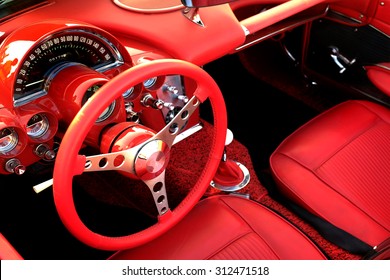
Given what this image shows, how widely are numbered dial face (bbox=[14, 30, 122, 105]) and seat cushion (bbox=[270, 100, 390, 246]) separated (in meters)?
0.67

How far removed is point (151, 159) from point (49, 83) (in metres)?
0.30

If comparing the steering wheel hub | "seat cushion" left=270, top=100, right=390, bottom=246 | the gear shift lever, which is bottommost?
the gear shift lever

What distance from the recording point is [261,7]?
6.04 ft

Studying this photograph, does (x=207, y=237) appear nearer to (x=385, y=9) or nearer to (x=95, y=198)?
(x=95, y=198)

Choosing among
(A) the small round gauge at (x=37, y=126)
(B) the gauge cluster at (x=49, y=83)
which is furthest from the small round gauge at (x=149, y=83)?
(A) the small round gauge at (x=37, y=126)

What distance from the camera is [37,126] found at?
3.57 ft

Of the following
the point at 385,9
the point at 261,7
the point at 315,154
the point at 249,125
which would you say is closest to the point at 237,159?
the point at 249,125

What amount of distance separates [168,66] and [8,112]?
36 centimetres

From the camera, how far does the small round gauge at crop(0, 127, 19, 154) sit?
1021 millimetres

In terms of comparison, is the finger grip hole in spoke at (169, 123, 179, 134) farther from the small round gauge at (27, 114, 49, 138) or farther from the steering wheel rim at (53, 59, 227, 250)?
the small round gauge at (27, 114, 49, 138)

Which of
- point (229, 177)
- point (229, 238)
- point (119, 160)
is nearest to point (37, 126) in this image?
point (119, 160)

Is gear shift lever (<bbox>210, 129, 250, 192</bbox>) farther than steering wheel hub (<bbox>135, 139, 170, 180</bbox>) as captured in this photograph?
Yes

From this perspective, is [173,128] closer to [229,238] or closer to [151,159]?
[151,159]

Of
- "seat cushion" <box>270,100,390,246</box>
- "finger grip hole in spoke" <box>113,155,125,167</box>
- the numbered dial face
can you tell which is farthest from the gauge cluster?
"seat cushion" <box>270,100,390,246</box>
